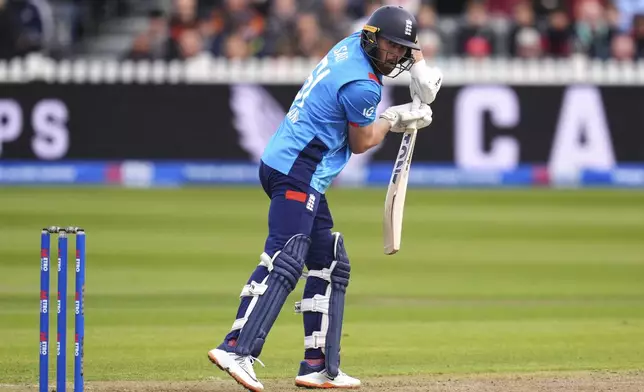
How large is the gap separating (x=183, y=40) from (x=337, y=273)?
42.6 feet

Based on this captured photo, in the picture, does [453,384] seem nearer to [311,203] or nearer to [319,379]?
[319,379]

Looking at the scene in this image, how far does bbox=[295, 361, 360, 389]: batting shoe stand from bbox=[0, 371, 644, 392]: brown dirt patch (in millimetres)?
63

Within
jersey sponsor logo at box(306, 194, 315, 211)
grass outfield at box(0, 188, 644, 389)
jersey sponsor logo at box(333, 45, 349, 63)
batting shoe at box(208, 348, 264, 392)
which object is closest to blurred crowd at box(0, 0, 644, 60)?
grass outfield at box(0, 188, 644, 389)

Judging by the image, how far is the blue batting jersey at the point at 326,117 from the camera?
6457mm

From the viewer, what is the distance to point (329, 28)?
65.7ft

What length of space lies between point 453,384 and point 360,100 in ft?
5.36

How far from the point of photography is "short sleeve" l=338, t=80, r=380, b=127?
253 inches

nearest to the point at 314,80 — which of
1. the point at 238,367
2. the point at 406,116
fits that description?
the point at 406,116

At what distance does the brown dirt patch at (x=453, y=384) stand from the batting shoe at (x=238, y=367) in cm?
45

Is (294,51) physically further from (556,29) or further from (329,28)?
→ (556,29)

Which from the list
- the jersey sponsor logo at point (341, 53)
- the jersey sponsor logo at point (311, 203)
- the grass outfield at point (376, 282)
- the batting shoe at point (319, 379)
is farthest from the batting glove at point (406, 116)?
the grass outfield at point (376, 282)

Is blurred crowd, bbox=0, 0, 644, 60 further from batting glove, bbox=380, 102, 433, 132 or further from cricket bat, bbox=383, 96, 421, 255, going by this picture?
batting glove, bbox=380, 102, 433, 132

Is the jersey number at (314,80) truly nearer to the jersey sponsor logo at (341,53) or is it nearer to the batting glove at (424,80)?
the jersey sponsor logo at (341,53)

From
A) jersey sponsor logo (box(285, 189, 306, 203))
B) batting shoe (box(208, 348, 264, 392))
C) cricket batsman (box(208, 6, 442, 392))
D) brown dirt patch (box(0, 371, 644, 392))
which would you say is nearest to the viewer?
batting shoe (box(208, 348, 264, 392))
